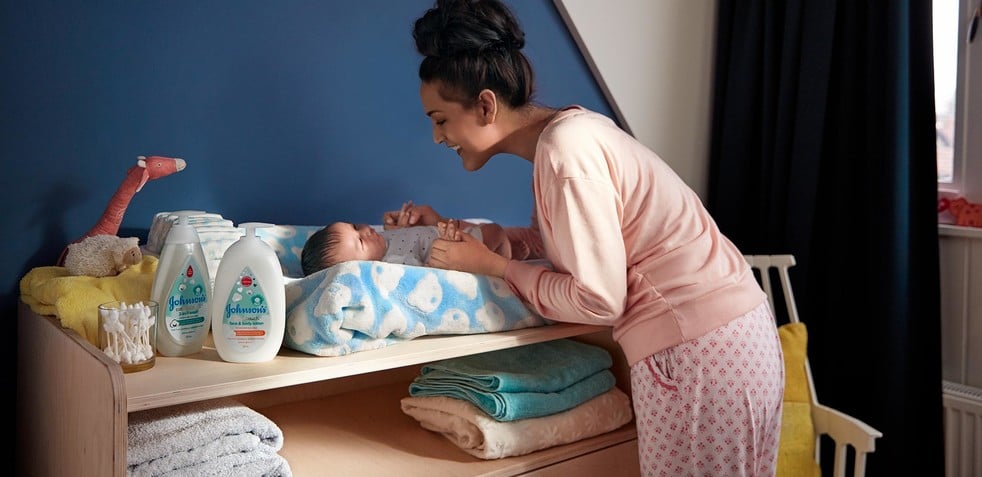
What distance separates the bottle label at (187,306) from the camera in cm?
119

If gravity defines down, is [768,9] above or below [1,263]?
above

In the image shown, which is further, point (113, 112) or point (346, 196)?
point (346, 196)

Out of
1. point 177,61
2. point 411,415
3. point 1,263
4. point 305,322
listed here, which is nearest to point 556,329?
point 411,415

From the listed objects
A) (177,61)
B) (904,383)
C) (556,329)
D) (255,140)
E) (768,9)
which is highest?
(768,9)

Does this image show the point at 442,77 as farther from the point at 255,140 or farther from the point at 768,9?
the point at 768,9

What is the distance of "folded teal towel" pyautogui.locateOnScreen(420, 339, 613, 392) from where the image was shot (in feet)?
4.80

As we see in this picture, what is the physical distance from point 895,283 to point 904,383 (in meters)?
0.25

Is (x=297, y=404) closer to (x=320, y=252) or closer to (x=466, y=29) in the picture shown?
(x=320, y=252)

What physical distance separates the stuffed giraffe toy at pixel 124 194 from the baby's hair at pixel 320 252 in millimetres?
304

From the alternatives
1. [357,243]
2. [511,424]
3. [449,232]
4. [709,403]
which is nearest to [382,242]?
[357,243]

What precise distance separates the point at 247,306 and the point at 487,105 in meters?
0.56

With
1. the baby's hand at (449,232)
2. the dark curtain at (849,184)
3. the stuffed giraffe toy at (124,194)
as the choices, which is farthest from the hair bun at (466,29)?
the dark curtain at (849,184)

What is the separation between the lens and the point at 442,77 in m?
1.45

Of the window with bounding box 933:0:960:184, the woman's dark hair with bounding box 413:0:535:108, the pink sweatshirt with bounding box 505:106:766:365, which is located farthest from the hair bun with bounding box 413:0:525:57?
the window with bounding box 933:0:960:184
